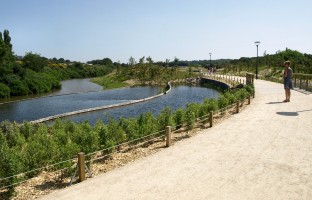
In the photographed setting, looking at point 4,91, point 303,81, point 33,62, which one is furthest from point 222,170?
point 33,62

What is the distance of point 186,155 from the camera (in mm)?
11180

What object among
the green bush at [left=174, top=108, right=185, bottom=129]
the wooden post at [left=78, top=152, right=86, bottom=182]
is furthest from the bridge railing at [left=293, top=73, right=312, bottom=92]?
the wooden post at [left=78, top=152, right=86, bottom=182]

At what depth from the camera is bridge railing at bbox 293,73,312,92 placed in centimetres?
2623

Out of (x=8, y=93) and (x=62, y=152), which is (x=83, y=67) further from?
(x=62, y=152)

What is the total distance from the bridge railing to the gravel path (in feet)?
43.4

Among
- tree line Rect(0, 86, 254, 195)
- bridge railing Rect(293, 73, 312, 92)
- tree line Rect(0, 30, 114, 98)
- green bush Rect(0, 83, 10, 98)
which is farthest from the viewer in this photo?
tree line Rect(0, 30, 114, 98)

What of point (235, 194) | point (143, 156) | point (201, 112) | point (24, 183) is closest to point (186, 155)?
point (143, 156)

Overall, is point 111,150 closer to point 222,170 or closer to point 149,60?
point 222,170

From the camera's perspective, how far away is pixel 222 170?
9.43 meters

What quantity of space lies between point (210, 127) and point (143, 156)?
16.9ft

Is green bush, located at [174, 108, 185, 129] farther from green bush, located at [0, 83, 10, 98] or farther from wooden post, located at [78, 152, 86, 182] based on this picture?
green bush, located at [0, 83, 10, 98]

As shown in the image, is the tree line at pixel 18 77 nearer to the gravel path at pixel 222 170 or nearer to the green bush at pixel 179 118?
the green bush at pixel 179 118

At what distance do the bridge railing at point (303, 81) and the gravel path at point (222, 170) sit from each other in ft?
43.4

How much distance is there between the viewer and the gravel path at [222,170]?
796 cm
